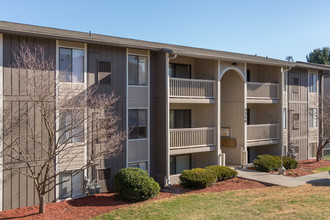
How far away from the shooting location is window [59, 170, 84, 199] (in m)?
12.7

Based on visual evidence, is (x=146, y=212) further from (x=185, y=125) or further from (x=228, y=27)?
(x=228, y=27)

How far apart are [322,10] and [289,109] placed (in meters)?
10.7

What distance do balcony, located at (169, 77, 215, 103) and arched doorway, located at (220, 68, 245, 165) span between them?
2136mm

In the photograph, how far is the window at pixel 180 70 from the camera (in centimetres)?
1748

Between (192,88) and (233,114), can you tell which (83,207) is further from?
(233,114)

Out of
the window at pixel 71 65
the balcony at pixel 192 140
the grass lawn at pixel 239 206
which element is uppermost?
the window at pixel 71 65

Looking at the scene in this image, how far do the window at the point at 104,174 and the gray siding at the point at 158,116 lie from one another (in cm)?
234

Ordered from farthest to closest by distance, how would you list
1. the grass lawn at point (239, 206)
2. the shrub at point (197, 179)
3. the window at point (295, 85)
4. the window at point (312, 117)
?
the window at point (312, 117), the window at point (295, 85), the shrub at point (197, 179), the grass lawn at point (239, 206)

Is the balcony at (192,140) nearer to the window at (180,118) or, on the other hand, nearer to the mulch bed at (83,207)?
the window at (180,118)

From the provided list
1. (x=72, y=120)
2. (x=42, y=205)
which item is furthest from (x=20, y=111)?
(x=42, y=205)

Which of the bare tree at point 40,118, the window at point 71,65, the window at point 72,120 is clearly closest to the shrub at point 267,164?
the bare tree at point 40,118

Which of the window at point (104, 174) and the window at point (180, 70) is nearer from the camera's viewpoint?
the window at point (104, 174)

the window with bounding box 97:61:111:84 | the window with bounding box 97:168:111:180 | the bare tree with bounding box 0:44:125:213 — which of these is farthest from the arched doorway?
the bare tree with bounding box 0:44:125:213

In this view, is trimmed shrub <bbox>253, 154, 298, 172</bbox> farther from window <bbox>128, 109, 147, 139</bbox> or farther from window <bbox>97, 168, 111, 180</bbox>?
window <bbox>97, 168, 111, 180</bbox>
